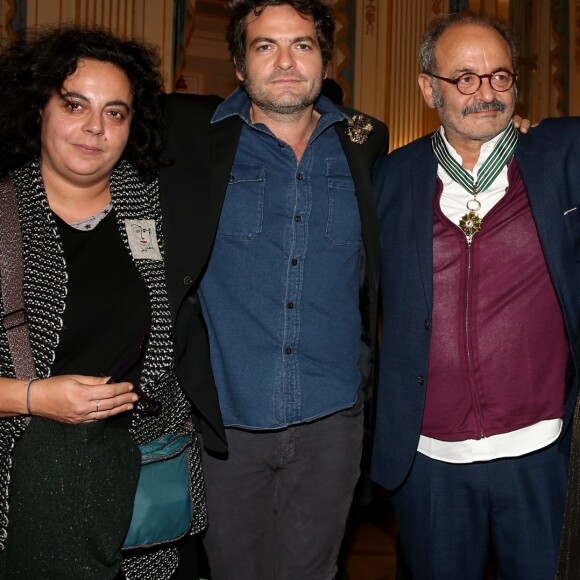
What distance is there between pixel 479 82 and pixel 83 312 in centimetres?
123

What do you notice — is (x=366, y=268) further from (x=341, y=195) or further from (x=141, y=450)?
(x=141, y=450)

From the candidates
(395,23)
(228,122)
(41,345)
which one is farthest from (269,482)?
(395,23)

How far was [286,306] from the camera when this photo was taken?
208 cm

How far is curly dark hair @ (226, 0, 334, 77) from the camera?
220 centimetres

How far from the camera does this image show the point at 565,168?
1.98 m

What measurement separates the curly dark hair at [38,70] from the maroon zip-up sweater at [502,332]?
98 cm

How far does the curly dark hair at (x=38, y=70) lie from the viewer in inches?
70.2

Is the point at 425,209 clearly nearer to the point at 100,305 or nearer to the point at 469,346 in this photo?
the point at 469,346

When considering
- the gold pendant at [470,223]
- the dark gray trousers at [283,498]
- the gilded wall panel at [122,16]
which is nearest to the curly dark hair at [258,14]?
the gold pendant at [470,223]

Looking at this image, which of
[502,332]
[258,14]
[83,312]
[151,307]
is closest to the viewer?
[83,312]

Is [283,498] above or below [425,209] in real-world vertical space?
below

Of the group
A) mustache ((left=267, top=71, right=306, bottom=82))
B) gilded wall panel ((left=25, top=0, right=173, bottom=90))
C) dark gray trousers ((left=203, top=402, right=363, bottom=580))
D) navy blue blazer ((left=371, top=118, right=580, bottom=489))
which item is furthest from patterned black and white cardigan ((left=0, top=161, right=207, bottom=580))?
gilded wall panel ((left=25, top=0, right=173, bottom=90))

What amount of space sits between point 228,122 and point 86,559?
1247 millimetres

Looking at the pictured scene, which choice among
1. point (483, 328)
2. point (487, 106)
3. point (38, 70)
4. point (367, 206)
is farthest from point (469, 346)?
point (38, 70)
